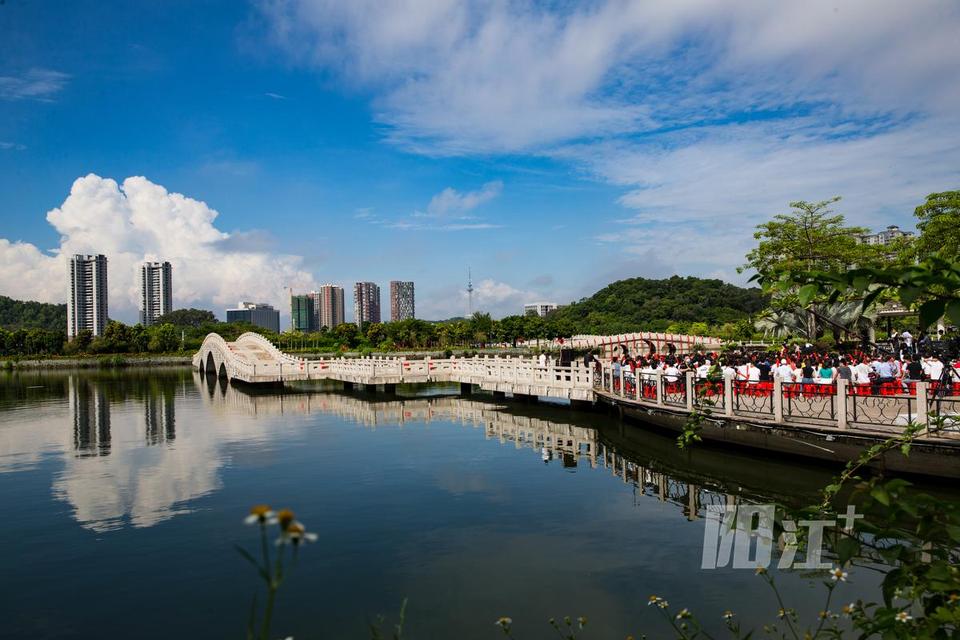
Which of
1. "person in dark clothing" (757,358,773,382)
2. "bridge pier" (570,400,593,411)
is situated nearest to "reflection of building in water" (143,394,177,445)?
"bridge pier" (570,400,593,411)

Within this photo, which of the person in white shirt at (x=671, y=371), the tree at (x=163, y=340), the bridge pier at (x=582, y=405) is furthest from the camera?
the tree at (x=163, y=340)

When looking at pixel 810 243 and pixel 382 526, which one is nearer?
pixel 382 526

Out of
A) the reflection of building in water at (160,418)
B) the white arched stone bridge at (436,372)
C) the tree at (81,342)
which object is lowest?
the reflection of building in water at (160,418)

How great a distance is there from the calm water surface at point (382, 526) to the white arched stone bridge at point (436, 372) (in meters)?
2.17

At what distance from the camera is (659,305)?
89000 millimetres

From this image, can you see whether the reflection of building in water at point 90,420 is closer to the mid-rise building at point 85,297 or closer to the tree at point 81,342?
the tree at point 81,342

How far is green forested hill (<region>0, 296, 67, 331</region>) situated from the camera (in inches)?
5714

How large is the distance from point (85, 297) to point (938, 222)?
517 ft

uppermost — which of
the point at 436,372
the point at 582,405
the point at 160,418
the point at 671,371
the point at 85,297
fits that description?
the point at 85,297

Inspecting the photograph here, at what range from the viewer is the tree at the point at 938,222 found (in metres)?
24.5

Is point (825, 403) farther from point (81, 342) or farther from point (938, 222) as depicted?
point (81, 342)

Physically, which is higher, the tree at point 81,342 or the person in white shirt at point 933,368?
the tree at point 81,342

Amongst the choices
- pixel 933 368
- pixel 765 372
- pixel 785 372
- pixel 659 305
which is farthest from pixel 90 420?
pixel 659 305

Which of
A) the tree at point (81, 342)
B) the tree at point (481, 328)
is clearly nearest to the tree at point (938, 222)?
the tree at point (481, 328)
